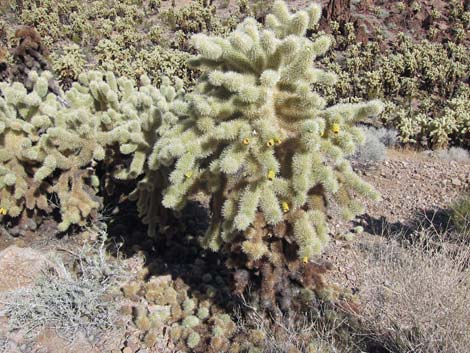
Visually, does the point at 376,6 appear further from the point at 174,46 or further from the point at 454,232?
the point at 454,232

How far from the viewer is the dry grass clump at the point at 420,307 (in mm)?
2930

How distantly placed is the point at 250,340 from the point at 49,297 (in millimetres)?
1606

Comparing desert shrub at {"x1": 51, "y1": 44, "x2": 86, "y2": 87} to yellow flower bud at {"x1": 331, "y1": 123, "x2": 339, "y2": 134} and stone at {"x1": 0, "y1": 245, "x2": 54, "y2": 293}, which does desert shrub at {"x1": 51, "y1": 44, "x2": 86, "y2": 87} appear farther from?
yellow flower bud at {"x1": 331, "y1": 123, "x2": 339, "y2": 134}

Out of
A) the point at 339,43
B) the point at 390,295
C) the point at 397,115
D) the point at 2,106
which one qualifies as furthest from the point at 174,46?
the point at 390,295

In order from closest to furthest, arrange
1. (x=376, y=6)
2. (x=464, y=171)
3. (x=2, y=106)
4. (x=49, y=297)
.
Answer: (x=49, y=297)
(x=2, y=106)
(x=464, y=171)
(x=376, y=6)

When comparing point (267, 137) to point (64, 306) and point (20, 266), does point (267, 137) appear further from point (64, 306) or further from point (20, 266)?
point (20, 266)

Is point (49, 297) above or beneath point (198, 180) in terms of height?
beneath

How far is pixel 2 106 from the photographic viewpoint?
4348 millimetres

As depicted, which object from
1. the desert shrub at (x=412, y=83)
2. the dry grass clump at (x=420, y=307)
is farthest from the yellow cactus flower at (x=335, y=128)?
the desert shrub at (x=412, y=83)

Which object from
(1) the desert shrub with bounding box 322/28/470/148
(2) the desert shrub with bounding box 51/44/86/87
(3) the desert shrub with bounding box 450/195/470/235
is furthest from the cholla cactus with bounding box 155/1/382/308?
(2) the desert shrub with bounding box 51/44/86/87

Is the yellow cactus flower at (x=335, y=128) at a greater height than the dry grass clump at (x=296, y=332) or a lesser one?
greater

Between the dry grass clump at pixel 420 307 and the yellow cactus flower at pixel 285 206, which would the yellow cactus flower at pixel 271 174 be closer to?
the yellow cactus flower at pixel 285 206

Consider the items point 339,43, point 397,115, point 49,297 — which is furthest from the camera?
point 339,43

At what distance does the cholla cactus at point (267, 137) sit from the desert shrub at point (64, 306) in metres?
1.17
